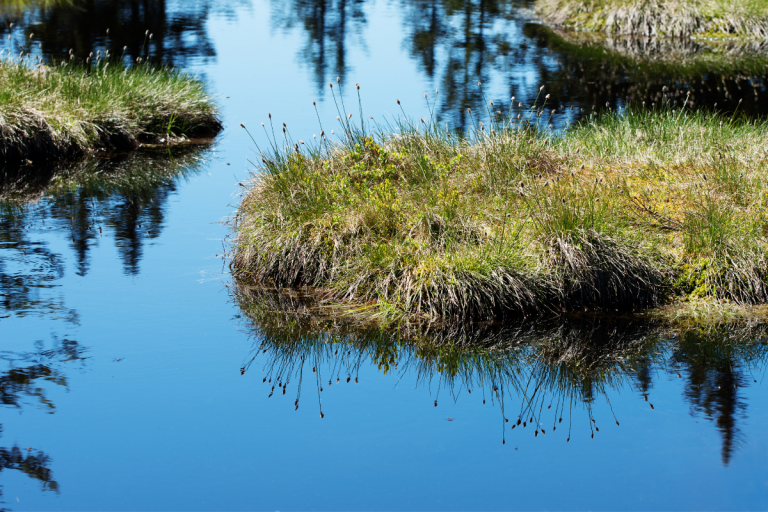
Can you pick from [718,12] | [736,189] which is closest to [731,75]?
[718,12]

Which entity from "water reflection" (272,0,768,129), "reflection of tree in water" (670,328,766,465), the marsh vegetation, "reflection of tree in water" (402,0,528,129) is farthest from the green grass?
"reflection of tree in water" (670,328,766,465)

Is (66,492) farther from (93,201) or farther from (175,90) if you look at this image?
(175,90)

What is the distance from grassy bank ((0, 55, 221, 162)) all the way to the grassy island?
4.24 m

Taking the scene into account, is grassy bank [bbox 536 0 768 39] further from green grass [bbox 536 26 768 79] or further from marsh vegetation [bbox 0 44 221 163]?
marsh vegetation [bbox 0 44 221 163]

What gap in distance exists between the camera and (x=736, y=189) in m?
8.00

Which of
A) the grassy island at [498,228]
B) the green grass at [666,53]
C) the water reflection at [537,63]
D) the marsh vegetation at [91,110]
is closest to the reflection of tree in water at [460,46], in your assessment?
the water reflection at [537,63]

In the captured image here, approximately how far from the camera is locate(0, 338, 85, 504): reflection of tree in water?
453 cm

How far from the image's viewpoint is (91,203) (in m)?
9.87

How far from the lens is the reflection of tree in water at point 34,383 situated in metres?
4.53

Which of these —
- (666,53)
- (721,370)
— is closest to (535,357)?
(721,370)

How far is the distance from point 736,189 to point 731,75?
10.8 meters

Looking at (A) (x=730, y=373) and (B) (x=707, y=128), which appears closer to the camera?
(A) (x=730, y=373)

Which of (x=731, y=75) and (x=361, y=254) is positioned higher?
(x=731, y=75)

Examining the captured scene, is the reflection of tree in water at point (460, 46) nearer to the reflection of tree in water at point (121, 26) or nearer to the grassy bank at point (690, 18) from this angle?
the grassy bank at point (690, 18)
